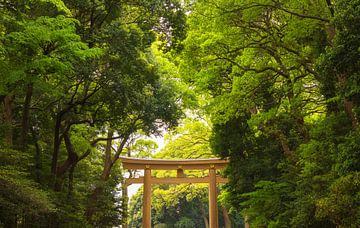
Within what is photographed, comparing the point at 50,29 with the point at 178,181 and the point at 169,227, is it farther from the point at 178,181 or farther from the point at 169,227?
the point at 169,227

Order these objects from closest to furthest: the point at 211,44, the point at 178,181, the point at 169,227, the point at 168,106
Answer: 1. the point at 211,44
2. the point at 168,106
3. the point at 178,181
4. the point at 169,227

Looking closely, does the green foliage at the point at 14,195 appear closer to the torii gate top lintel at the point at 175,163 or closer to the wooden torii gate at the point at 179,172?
the wooden torii gate at the point at 179,172

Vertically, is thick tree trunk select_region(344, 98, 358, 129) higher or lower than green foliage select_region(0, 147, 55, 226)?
higher

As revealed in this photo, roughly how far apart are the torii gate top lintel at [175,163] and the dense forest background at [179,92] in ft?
19.9

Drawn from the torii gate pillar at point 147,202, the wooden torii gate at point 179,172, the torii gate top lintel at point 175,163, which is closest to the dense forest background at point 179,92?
the torii gate pillar at point 147,202

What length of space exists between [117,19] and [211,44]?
2.37 meters

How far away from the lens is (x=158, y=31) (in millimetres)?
10086

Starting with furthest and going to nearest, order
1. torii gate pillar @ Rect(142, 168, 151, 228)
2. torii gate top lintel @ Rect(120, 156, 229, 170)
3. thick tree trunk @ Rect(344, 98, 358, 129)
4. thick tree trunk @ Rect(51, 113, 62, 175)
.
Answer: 1. torii gate top lintel @ Rect(120, 156, 229, 170)
2. torii gate pillar @ Rect(142, 168, 151, 228)
3. thick tree trunk @ Rect(51, 113, 62, 175)
4. thick tree trunk @ Rect(344, 98, 358, 129)

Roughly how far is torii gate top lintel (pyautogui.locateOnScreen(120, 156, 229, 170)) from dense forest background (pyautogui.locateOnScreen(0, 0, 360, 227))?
6.07m

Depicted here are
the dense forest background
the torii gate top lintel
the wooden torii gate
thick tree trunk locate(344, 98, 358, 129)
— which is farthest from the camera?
the torii gate top lintel

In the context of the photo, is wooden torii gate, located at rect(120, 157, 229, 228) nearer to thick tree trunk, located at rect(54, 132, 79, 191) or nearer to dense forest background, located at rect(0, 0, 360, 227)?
dense forest background, located at rect(0, 0, 360, 227)

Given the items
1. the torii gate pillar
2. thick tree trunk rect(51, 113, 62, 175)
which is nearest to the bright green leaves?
thick tree trunk rect(51, 113, 62, 175)

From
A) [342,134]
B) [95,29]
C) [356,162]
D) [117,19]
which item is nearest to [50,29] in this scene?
[95,29]

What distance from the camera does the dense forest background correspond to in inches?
245
